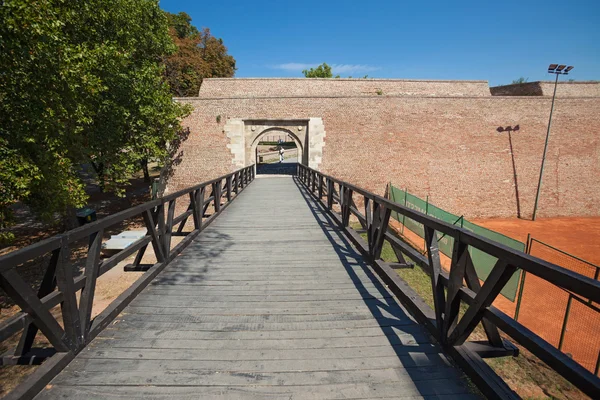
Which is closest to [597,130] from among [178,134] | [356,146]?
[356,146]

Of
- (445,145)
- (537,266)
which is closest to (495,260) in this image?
(537,266)

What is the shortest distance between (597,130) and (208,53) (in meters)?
31.3

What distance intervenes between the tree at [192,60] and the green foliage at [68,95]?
5465 mm

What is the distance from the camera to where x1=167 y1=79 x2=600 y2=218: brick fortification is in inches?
619

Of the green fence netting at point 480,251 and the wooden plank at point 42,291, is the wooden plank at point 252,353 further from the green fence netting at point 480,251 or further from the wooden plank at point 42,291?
the green fence netting at point 480,251

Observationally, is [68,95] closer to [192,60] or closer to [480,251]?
[480,251]

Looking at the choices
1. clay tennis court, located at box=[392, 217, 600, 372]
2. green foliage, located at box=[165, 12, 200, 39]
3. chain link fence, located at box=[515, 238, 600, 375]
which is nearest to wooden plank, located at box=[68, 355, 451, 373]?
clay tennis court, located at box=[392, 217, 600, 372]

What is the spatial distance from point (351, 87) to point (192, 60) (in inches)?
537

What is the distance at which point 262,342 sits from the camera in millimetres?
2270

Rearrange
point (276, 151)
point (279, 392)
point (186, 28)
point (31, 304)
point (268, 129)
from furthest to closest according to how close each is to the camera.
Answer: point (276, 151), point (186, 28), point (268, 129), point (279, 392), point (31, 304)

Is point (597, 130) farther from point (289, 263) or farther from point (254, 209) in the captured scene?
point (289, 263)

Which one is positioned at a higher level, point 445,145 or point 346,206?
point 445,145

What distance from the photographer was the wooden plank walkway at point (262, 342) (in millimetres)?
1819

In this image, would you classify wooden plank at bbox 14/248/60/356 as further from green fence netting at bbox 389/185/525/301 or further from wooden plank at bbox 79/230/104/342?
green fence netting at bbox 389/185/525/301
